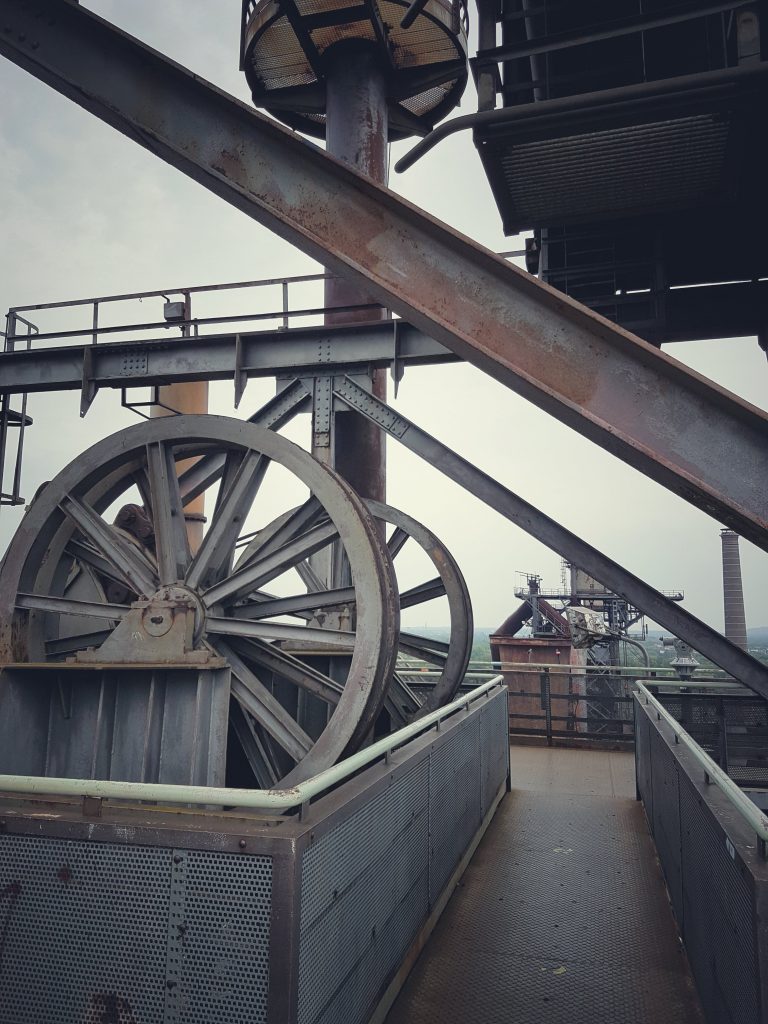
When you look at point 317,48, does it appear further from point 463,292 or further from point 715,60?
point 463,292

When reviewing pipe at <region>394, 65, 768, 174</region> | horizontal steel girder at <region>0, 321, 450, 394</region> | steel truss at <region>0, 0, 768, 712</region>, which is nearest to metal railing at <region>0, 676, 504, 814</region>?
steel truss at <region>0, 0, 768, 712</region>

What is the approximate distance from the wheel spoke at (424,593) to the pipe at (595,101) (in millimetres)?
5175

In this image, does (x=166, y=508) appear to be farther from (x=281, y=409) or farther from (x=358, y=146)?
(x=358, y=146)

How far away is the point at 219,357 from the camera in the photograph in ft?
27.4

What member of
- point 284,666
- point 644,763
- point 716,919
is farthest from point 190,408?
point 716,919

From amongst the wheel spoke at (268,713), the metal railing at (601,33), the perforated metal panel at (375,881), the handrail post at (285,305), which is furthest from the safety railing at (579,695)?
the metal railing at (601,33)

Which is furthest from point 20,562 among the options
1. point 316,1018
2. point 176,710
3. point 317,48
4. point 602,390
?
point 317,48

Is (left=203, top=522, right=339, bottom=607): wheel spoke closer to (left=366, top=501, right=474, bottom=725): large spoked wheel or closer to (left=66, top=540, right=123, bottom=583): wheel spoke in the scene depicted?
(left=66, top=540, right=123, bottom=583): wheel spoke

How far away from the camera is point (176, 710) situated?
17.1ft

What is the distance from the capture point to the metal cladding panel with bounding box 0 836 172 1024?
2531 mm

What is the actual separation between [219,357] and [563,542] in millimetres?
4312

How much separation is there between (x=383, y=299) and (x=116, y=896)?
7.53ft

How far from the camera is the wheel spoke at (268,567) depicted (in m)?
5.95

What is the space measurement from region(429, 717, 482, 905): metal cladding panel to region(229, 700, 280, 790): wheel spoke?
159 cm
